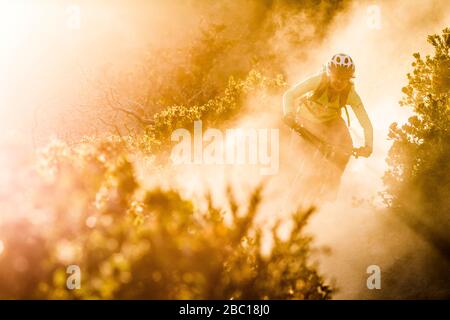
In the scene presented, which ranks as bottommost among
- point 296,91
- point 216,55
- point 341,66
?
point 296,91

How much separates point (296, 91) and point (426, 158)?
3.91 meters

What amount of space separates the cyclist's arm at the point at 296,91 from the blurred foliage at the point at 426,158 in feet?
10.9

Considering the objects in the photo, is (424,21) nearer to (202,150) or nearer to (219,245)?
(202,150)

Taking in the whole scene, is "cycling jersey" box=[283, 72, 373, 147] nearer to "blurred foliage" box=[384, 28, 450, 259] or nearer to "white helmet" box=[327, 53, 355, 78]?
"white helmet" box=[327, 53, 355, 78]

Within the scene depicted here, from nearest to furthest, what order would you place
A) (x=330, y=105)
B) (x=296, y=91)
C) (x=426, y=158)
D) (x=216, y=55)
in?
(x=296, y=91)
(x=330, y=105)
(x=426, y=158)
(x=216, y=55)

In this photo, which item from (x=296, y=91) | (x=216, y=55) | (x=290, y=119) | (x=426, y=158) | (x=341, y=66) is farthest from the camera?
(x=216, y=55)

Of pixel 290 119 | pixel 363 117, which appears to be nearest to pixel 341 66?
pixel 363 117

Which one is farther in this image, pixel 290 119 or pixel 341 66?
pixel 290 119

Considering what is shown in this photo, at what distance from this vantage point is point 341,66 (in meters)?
6.52

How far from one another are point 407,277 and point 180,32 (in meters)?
27.6

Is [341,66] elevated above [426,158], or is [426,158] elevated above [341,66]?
[341,66]

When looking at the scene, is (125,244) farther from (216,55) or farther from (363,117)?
(216,55)

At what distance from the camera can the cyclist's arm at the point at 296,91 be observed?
6.78 meters

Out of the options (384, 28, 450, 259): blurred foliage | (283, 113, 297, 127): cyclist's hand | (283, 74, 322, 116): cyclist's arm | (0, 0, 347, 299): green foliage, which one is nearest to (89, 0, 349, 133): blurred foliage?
(384, 28, 450, 259): blurred foliage
